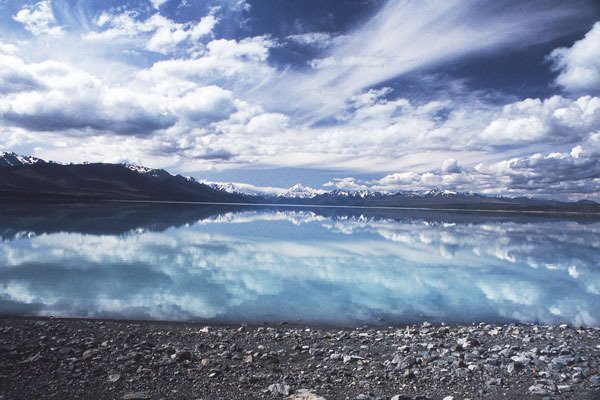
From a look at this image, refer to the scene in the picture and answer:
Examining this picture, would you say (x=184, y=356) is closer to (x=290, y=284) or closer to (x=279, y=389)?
(x=279, y=389)

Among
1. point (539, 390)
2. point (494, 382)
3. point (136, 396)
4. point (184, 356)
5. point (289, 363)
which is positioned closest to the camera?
point (136, 396)

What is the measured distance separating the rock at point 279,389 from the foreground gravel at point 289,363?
3 cm

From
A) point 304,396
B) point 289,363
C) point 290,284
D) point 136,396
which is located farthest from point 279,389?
point 290,284

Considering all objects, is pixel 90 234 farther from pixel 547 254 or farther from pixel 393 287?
pixel 547 254

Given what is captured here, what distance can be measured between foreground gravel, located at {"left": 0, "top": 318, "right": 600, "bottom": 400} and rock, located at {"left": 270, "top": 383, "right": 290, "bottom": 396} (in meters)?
0.03

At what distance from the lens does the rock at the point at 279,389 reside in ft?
34.2

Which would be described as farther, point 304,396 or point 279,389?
point 279,389

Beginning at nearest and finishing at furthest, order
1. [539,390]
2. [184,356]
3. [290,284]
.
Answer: [539,390], [184,356], [290,284]

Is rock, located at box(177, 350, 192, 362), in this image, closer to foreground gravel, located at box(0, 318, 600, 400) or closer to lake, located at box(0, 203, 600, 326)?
foreground gravel, located at box(0, 318, 600, 400)

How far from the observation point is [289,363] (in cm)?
1299

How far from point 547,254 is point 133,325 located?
53.5 metres

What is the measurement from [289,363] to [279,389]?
7.97 ft

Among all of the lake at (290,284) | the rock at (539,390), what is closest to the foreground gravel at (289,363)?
the rock at (539,390)

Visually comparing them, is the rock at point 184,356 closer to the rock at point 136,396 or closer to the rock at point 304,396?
the rock at point 136,396
